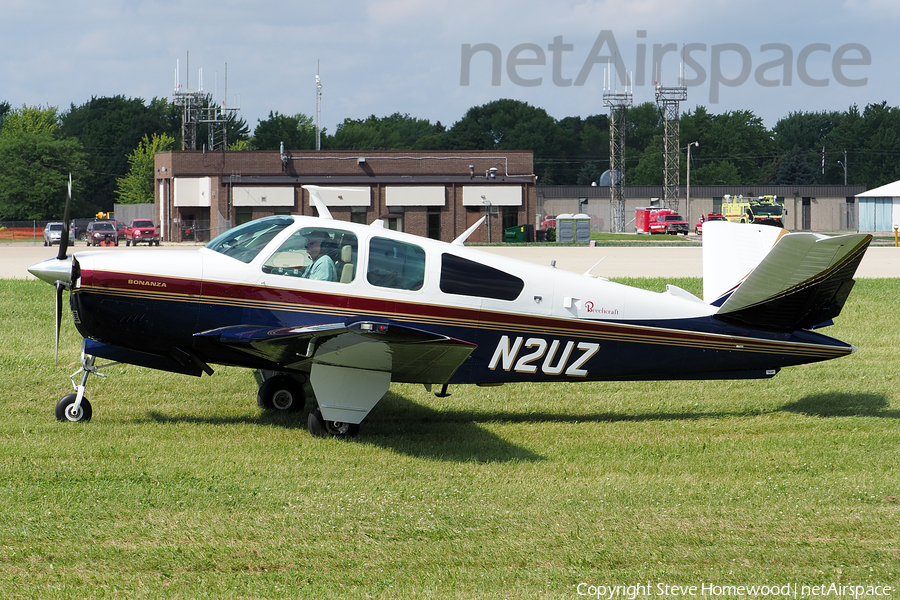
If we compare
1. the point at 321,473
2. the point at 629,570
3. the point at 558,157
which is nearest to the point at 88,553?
the point at 321,473

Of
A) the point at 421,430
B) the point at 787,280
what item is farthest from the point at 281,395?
the point at 787,280

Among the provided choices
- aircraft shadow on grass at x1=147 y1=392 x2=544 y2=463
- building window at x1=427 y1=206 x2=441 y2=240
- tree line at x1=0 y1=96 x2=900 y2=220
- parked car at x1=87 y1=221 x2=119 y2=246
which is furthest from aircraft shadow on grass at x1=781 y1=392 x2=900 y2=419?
tree line at x1=0 y1=96 x2=900 y2=220

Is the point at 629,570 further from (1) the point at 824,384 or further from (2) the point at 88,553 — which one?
(1) the point at 824,384

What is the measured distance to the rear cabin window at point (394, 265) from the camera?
340 inches

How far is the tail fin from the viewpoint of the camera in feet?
28.0

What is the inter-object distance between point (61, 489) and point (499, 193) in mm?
57972

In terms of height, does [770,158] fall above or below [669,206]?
above

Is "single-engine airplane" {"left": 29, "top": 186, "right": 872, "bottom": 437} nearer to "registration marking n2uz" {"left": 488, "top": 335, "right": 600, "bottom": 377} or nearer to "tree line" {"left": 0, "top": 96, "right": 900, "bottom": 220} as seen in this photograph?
"registration marking n2uz" {"left": 488, "top": 335, "right": 600, "bottom": 377}

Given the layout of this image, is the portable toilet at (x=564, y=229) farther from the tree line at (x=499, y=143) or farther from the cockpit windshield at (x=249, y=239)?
the cockpit windshield at (x=249, y=239)

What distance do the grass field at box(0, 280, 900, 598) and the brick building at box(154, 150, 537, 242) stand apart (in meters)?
51.7

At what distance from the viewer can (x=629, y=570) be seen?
5.38 metres

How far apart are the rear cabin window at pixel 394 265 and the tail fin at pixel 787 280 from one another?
3343 mm

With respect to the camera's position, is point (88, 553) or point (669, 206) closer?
point (88, 553)

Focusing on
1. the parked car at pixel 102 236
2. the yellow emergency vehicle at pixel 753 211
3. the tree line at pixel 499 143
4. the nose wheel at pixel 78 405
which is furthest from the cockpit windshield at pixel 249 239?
the tree line at pixel 499 143
